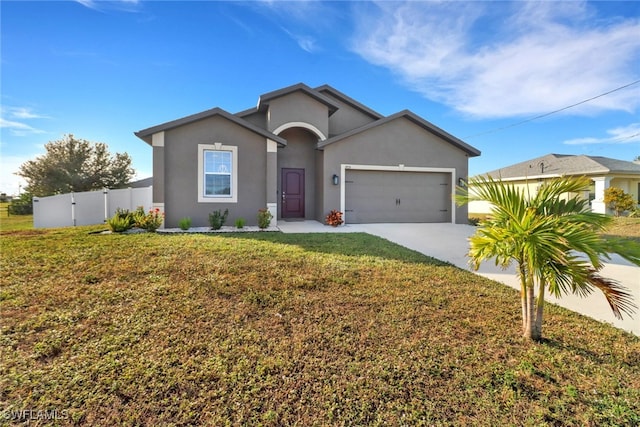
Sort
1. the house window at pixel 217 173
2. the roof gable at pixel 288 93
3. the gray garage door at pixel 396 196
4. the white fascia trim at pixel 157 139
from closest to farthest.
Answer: the white fascia trim at pixel 157 139, the house window at pixel 217 173, the roof gable at pixel 288 93, the gray garage door at pixel 396 196

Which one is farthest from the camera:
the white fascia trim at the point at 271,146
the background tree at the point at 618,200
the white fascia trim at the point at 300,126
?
the background tree at the point at 618,200

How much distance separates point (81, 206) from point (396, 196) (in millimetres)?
14024

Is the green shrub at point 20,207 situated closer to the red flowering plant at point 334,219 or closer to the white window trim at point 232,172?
the white window trim at point 232,172

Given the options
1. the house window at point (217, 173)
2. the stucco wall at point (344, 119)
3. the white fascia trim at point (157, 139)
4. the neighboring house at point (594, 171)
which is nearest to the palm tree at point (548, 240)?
the house window at point (217, 173)

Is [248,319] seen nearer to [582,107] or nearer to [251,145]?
[251,145]

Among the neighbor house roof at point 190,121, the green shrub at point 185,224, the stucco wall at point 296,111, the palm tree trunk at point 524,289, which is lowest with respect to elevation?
the palm tree trunk at point 524,289

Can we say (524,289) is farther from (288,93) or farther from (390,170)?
(288,93)

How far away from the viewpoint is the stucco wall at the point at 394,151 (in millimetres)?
11562

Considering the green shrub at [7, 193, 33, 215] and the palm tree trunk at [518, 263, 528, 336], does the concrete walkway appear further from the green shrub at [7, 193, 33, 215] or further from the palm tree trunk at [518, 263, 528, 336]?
the green shrub at [7, 193, 33, 215]

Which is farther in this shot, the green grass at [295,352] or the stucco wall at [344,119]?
the stucco wall at [344,119]

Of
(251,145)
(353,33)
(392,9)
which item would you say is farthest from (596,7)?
(251,145)

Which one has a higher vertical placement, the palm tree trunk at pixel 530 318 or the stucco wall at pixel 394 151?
the stucco wall at pixel 394 151

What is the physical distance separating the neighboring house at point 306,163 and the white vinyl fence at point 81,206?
3.48 meters

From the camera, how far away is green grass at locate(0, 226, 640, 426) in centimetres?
203
